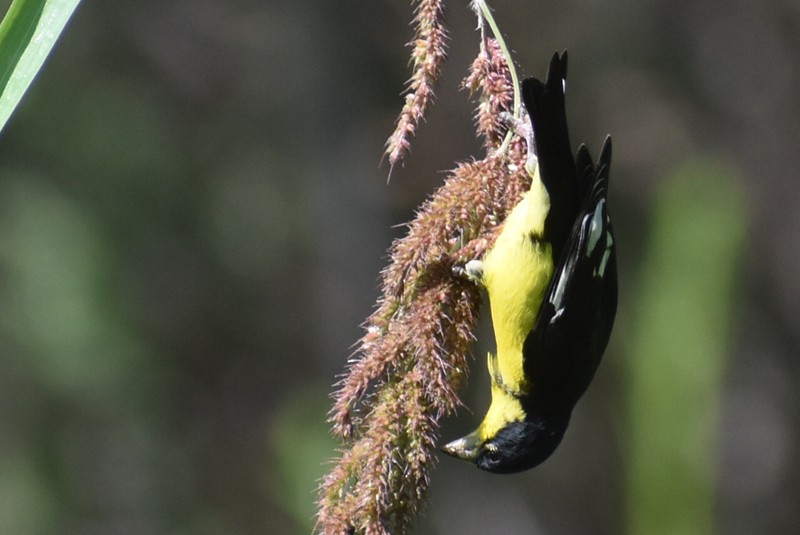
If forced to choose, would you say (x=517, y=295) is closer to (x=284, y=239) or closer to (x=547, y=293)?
(x=547, y=293)

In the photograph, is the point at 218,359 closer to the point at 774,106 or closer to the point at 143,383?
the point at 143,383

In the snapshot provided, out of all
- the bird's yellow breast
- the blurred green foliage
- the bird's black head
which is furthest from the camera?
the blurred green foliage

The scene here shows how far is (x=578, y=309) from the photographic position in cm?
234

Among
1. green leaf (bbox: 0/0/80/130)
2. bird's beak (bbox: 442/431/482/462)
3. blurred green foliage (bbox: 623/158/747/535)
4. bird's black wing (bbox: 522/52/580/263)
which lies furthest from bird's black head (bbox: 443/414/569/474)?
green leaf (bbox: 0/0/80/130)

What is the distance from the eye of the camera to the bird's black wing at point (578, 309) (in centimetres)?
227

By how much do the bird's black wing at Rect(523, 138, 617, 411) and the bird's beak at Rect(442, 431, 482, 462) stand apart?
17 cm

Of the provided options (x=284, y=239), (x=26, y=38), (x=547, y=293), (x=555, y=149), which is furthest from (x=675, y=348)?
(x=284, y=239)

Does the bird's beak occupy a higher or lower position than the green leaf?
lower

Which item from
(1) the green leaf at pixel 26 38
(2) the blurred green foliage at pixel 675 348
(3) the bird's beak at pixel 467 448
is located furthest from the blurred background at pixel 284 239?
(1) the green leaf at pixel 26 38

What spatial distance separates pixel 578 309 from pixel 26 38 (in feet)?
4.55

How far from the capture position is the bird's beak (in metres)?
2.45

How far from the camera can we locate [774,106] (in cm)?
554

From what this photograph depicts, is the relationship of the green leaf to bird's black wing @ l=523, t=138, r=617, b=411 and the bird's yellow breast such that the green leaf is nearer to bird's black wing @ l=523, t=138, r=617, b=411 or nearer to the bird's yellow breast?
the bird's yellow breast

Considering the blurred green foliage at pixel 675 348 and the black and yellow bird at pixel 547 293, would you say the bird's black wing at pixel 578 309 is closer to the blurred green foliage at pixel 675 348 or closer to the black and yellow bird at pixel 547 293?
the black and yellow bird at pixel 547 293
